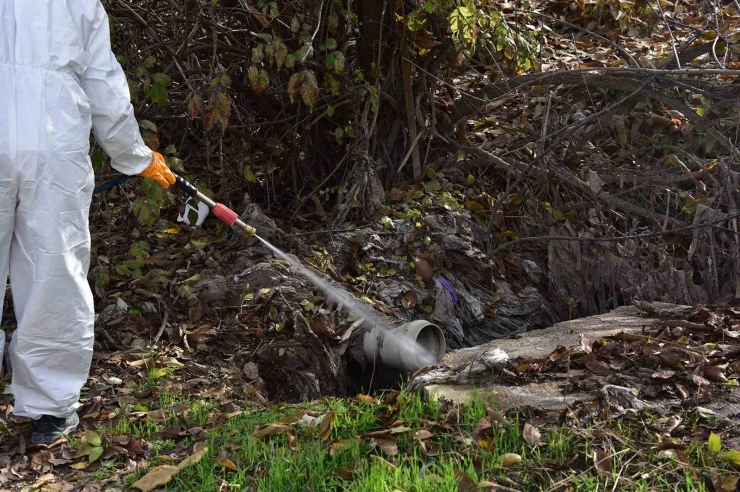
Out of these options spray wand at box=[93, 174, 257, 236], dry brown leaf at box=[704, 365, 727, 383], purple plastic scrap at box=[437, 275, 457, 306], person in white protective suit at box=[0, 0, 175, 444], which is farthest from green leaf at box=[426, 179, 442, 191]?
dry brown leaf at box=[704, 365, 727, 383]

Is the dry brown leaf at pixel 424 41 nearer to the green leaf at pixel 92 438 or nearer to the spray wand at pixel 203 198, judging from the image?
the spray wand at pixel 203 198

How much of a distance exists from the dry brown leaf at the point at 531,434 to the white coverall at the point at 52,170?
5.95 ft

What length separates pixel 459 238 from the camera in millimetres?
5086

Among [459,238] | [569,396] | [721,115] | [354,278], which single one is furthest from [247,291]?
[721,115]

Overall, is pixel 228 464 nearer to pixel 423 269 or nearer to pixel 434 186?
pixel 423 269

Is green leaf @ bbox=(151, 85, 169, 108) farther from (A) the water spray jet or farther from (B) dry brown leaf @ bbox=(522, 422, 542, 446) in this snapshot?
(B) dry brown leaf @ bbox=(522, 422, 542, 446)

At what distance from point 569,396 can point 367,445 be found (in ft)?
2.61

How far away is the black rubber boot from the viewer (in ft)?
10.7

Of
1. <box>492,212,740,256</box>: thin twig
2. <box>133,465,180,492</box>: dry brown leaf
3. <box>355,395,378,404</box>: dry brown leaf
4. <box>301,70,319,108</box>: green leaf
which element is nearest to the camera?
<box>133,465,180,492</box>: dry brown leaf

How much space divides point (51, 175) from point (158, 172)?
55 centimetres

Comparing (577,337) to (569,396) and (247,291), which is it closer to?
(569,396)

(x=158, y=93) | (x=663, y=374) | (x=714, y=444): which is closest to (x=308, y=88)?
(x=158, y=93)

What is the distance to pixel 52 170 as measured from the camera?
3104mm

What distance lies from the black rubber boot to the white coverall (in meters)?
0.04
